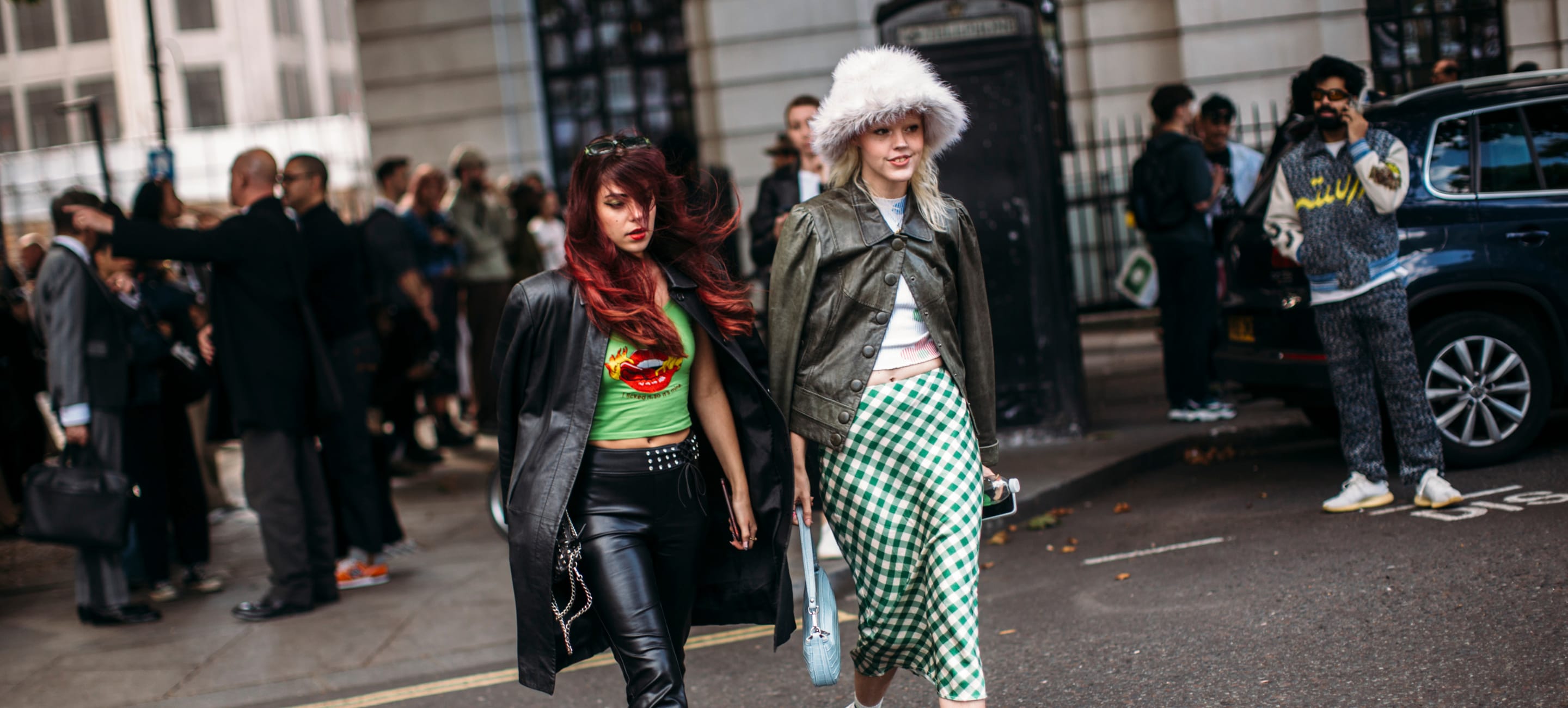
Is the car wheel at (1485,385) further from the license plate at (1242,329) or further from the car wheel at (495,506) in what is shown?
the car wheel at (495,506)

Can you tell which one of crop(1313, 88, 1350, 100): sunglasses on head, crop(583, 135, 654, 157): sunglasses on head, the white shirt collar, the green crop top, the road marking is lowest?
the road marking

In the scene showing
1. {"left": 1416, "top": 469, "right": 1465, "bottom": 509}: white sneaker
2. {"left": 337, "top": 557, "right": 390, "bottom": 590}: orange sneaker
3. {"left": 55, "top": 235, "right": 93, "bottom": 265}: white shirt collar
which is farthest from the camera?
{"left": 337, "top": 557, "right": 390, "bottom": 590}: orange sneaker

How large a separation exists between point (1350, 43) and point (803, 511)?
11.5m

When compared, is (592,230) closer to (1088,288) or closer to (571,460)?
(571,460)

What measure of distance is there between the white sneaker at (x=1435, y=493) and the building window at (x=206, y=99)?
46.8 metres

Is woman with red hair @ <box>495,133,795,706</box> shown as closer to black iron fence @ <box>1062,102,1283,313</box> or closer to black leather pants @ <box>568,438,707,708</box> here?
black leather pants @ <box>568,438,707,708</box>

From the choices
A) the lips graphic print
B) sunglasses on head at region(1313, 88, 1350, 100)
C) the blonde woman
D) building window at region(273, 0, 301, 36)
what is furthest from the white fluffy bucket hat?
building window at region(273, 0, 301, 36)

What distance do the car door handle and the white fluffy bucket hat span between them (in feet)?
13.1

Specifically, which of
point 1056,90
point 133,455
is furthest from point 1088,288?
Result: point 133,455

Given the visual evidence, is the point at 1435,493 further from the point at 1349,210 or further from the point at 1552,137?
the point at 1552,137

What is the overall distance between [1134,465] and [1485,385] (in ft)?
6.04

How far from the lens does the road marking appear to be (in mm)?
5156

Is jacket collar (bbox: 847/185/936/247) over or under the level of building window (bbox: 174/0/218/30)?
under

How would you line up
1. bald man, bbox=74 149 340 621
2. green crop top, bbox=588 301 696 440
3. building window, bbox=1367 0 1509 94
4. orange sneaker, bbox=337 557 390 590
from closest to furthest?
green crop top, bbox=588 301 696 440 → bald man, bbox=74 149 340 621 → orange sneaker, bbox=337 557 390 590 → building window, bbox=1367 0 1509 94
